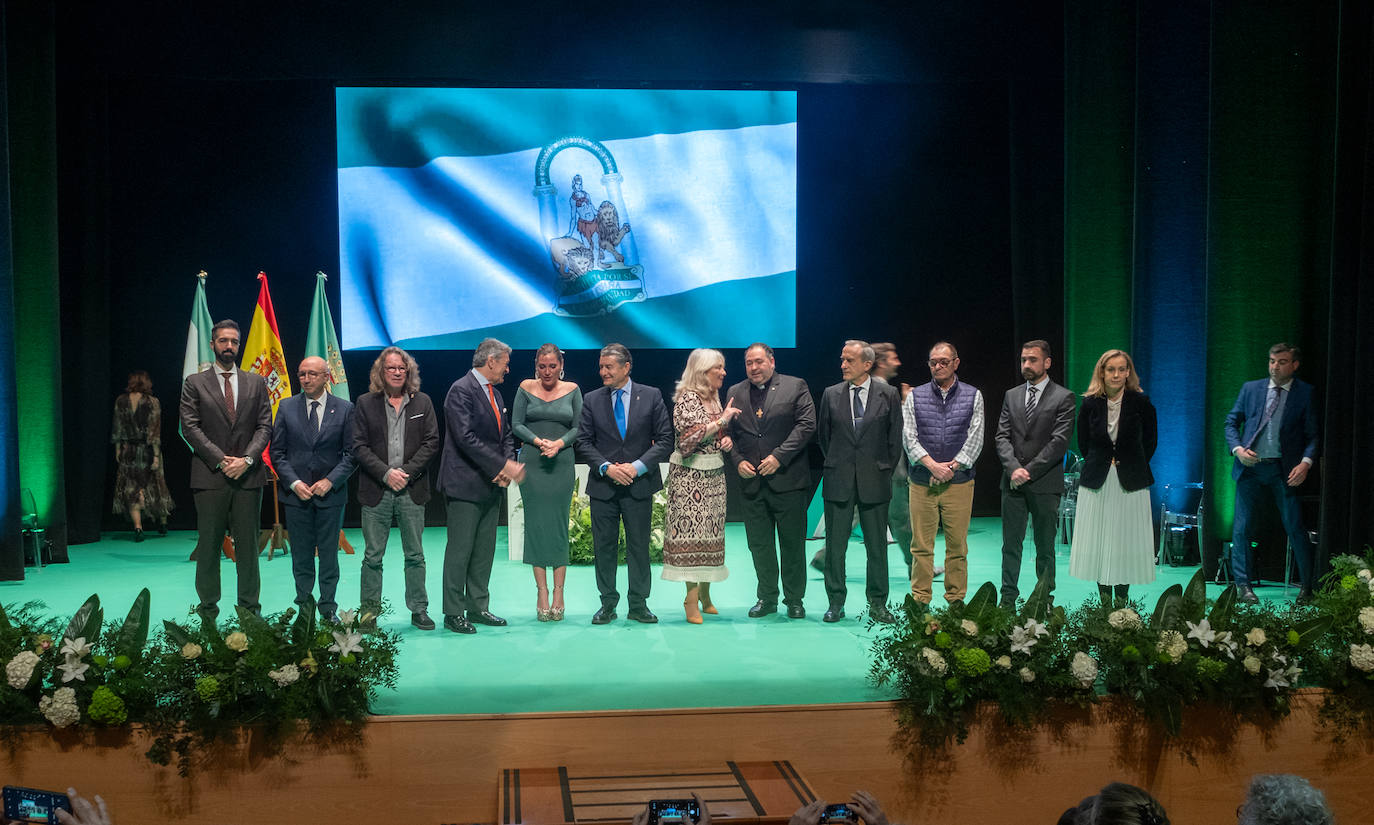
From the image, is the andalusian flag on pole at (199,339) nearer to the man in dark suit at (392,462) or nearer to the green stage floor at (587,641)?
the green stage floor at (587,641)

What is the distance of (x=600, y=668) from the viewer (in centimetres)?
500

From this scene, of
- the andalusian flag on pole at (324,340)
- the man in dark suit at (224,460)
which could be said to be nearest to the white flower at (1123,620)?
the man in dark suit at (224,460)

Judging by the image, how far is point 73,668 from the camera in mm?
3463

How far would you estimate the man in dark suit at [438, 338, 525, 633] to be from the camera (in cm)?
575

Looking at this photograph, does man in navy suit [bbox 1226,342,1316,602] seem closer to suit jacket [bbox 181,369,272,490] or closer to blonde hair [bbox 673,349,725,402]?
blonde hair [bbox 673,349,725,402]

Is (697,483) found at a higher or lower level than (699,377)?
lower

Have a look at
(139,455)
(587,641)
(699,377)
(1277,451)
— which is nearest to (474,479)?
(587,641)

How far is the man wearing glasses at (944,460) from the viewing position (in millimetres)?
6086

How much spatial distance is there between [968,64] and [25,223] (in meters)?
7.11

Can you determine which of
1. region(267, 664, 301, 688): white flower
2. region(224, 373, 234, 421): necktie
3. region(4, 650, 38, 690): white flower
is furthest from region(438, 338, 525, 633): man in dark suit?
region(4, 650, 38, 690): white flower

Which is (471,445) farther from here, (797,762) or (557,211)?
(557,211)

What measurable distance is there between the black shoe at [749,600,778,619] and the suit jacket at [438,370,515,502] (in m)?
1.50

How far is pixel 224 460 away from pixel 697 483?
7.53 ft

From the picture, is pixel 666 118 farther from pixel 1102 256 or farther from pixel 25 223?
pixel 25 223
